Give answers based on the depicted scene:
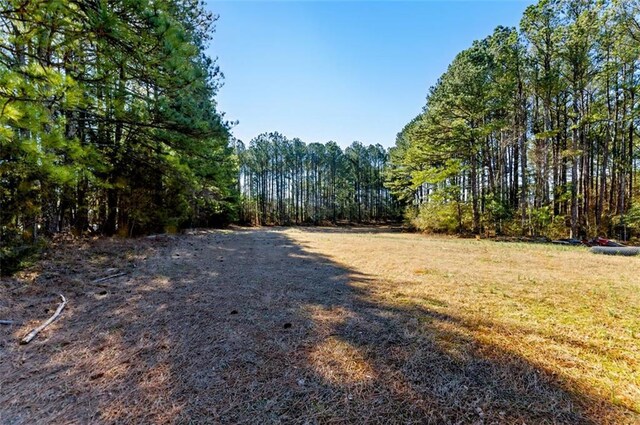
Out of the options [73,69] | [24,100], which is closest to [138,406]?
[24,100]

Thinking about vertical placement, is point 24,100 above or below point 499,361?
above

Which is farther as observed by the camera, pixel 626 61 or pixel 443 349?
pixel 626 61

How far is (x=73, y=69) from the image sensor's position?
5805 millimetres

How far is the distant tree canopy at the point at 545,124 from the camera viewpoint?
12.5 meters

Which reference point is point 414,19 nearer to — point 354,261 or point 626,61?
point 354,261

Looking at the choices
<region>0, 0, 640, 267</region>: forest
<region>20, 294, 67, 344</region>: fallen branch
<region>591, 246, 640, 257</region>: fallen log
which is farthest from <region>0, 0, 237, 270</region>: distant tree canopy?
<region>591, 246, 640, 257</region>: fallen log

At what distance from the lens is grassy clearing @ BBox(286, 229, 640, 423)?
183 centimetres

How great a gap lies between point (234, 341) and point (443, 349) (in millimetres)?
1689

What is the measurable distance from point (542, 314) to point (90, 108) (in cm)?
932

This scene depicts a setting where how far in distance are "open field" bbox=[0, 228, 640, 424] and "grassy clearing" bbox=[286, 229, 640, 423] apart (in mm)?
18

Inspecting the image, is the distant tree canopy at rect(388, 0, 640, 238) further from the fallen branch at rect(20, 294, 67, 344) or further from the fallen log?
the fallen branch at rect(20, 294, 67, 344)

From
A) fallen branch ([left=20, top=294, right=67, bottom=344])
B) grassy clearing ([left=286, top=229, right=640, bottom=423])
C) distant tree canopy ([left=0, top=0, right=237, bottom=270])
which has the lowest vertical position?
fallen branch ([left=20, top=294, right=67, bottom=344])

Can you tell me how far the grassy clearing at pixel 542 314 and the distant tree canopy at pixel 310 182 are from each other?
29.7 m

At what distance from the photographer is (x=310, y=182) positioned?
37.1 m
